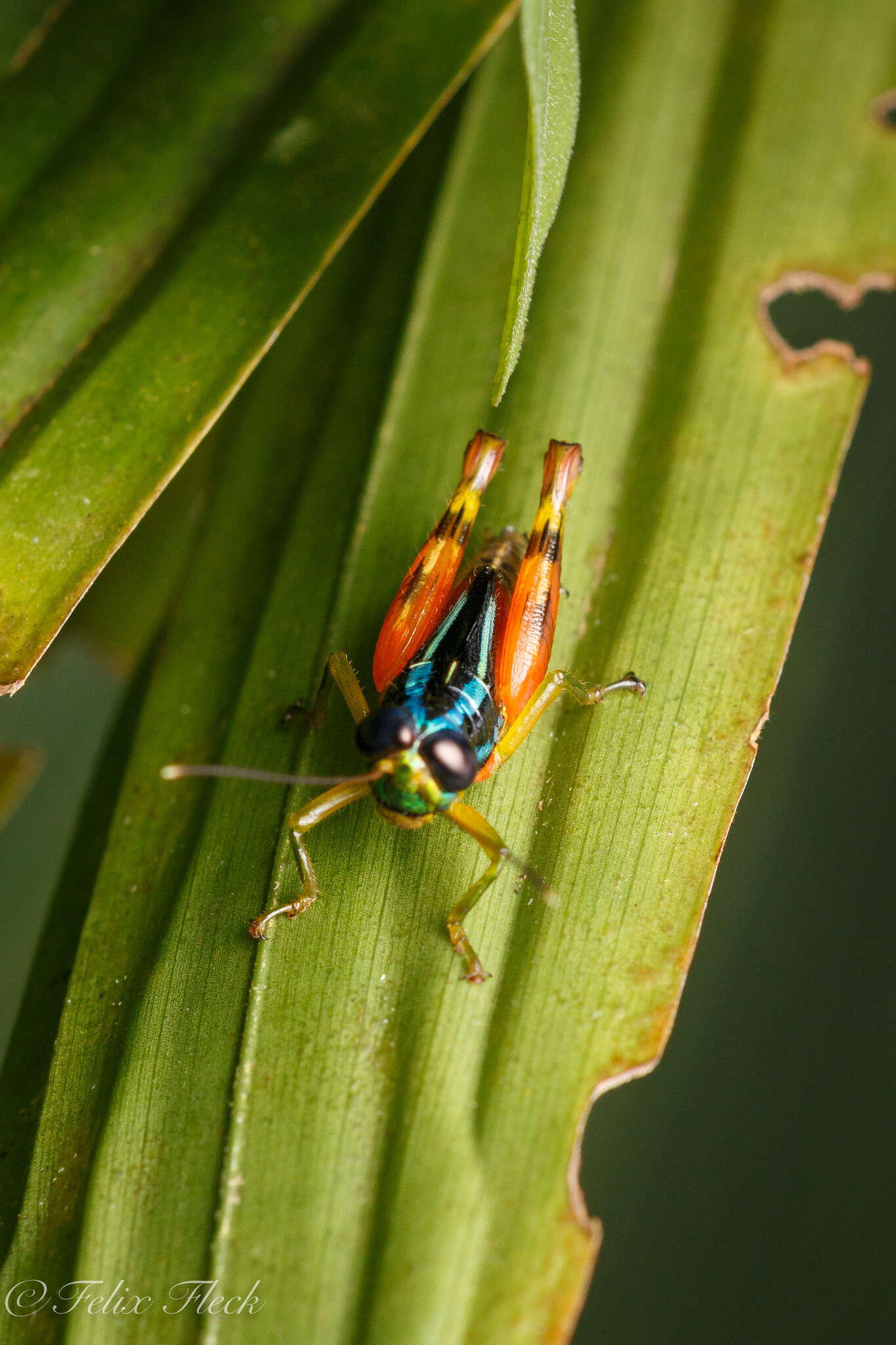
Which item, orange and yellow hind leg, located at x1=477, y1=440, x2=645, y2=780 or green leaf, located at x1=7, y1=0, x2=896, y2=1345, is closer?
green leaf, located at x1=7, y1=0, x2=896, y2=1345

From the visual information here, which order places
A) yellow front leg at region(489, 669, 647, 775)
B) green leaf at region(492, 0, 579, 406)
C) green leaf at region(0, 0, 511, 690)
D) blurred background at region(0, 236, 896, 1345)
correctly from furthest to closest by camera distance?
blurred background at region(0, 236, 896, 1345) < yellow front leg at region(489, 669, 647, 775) < green leaf at region(0, 0, 511, 690) < green leaf at region(492, 0, 579, 406)

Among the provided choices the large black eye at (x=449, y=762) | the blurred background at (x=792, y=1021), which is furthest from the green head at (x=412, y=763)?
the blurred background at (x=792, y=1021)

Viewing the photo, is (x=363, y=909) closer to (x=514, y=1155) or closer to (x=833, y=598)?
(x=514, y=1155)

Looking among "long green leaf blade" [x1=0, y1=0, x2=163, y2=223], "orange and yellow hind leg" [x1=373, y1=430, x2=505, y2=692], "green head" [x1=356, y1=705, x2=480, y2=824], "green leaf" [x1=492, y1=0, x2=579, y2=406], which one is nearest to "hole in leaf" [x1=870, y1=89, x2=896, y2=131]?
"green leaf" [x1=492, y1=0, x2=579, y2=406]

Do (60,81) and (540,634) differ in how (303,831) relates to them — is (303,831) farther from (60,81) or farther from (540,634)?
(60,81)

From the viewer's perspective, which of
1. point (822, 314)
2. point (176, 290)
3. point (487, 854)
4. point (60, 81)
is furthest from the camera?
point (822, 314)

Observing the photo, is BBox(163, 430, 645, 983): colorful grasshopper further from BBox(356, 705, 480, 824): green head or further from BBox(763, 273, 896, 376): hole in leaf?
BBox(763, 273, 896, 376): hole in leaf

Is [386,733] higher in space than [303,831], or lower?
higher

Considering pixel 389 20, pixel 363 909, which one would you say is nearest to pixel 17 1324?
pixel 363 909

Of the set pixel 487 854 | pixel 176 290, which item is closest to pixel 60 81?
pixel 176 290
